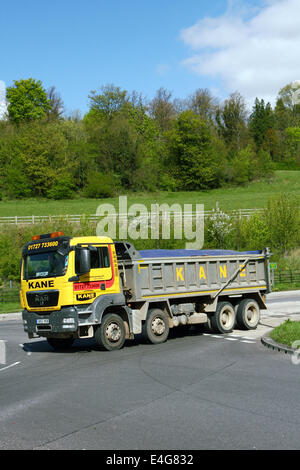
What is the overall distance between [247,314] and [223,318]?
1138mm

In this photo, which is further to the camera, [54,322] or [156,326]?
[156,326]

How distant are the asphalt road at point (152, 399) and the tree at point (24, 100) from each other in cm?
8515

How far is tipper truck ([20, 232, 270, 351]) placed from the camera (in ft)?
46.5

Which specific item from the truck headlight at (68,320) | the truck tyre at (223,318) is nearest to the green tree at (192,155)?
the truck tyre at (223,318)

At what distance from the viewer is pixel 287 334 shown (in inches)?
604

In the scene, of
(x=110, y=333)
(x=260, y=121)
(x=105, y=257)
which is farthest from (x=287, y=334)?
(x=260, y=121)

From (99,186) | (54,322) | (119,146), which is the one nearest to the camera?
(54,322)

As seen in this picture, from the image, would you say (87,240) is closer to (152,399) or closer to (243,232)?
(152,399)

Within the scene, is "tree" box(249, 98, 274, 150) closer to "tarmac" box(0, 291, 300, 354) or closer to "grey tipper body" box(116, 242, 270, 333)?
"tarmac" box(0, 291, 300, 354)

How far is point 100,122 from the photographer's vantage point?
306 feet

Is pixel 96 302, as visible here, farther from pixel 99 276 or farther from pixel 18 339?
pixel 18 339

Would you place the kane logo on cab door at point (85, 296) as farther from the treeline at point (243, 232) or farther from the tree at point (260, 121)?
the tree at point (260, 121)
